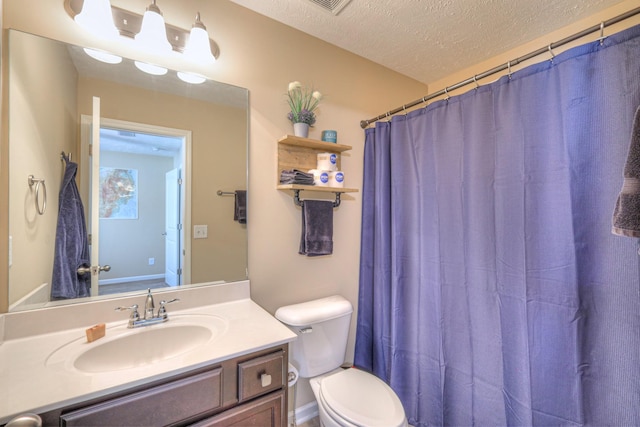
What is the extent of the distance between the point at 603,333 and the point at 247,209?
1614 mm

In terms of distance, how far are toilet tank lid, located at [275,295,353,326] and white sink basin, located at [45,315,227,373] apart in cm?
36

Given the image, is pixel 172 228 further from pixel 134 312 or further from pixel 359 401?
pixel 359 401

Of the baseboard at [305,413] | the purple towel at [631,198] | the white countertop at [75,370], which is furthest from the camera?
the baseboard at [305,413]

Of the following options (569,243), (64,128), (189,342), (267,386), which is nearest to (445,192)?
(569,243)

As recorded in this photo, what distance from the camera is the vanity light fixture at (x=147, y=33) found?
42.4 inches

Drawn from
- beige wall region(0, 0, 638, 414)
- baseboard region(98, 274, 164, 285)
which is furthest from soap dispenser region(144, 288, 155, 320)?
beige wall region(0, 0, 638, 414)

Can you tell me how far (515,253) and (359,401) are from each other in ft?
3.34

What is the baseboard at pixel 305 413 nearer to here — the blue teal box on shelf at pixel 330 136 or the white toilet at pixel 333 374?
the white toilet at pixel 333 374

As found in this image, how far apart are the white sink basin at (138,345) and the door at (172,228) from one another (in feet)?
0.70

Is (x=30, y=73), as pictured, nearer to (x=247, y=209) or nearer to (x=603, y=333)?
(x=247, y=209)

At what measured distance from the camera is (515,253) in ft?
4.01

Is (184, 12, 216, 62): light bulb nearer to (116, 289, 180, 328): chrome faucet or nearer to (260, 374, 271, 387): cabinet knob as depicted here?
(116, 289, 180, 328): chrome faucet

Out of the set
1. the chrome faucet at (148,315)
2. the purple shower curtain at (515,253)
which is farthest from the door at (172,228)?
the purple shower curtain at (515,253)

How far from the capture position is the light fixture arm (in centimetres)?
107
